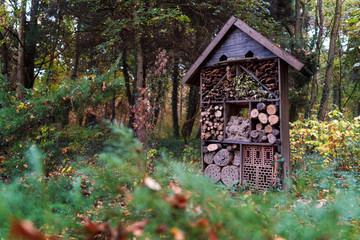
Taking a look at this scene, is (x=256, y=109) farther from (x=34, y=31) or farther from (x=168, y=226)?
(x=34, y=31)

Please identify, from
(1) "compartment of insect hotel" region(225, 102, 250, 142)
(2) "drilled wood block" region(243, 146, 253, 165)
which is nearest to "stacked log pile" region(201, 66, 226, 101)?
(1) "compartment of insect hotel" region(225, 102, 250, 142)

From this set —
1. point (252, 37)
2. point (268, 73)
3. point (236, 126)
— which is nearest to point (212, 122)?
point (236, 126)

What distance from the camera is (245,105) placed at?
6.60 m

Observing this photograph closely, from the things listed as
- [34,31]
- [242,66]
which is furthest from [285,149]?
[34,31]

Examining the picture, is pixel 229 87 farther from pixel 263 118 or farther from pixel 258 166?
pixel 258 166

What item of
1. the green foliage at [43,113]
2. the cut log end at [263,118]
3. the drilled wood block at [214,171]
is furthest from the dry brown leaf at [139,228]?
the drilled wood block at [214,171]

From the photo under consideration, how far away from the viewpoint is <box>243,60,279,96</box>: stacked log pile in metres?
5.51

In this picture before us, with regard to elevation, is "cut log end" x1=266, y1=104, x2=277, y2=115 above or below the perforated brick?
above

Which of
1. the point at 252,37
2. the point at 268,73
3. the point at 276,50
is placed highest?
the point at 252,37

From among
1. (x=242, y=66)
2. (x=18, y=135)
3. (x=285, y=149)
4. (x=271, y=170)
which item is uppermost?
(x=242, y=66)

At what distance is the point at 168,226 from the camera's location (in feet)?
2.78

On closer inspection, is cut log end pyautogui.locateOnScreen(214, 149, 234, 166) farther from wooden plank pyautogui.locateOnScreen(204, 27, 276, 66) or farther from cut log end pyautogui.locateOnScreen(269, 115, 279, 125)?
wooden plank pyautogui.locateOnScreen(204, 27, 276, 66)

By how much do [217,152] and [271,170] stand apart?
1285mm

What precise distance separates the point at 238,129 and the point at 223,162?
856mm
